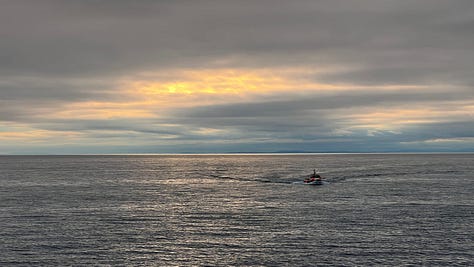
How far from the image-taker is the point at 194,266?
183 feet

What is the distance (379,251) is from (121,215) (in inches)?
2002

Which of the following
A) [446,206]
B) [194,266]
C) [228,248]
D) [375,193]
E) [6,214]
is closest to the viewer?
[194,266]

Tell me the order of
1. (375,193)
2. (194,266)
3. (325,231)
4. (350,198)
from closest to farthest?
1. (194,266)
2. (325,231)
3. (350,198)
4. (375,193)

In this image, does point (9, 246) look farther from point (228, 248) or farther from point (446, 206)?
point (446, 206)

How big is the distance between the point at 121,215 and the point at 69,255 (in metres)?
32.5

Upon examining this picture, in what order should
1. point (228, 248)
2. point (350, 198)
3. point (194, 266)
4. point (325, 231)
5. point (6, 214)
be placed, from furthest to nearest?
point (350, 198)
point (6, 214)
point (325, 231)
point (228, 248)
point (194, 266)

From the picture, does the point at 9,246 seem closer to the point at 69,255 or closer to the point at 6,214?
the point at 69,255

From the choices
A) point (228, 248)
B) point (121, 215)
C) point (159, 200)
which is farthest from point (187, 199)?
point (228, 248)

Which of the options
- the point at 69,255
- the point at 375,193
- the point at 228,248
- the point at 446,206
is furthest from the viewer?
the point at 375,193

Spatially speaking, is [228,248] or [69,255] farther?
[228,248]

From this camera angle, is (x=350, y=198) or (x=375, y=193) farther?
(x=375, y=193)

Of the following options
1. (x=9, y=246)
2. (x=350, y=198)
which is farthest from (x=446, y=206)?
(x=9, y=246)

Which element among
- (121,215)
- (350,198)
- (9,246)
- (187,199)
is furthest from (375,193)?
(9,246)

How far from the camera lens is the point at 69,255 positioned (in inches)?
2362
